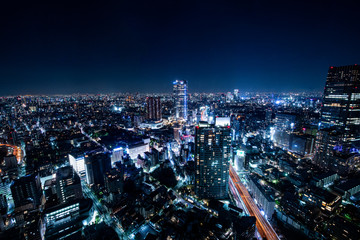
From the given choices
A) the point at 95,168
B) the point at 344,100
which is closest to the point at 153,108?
the point at 95,168

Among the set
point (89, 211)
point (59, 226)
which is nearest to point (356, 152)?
point (89, 211)

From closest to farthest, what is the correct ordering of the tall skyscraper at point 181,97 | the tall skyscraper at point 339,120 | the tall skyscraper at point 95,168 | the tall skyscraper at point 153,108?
the tall skyscraper at point 95,168
the tall skyscraper at point 339,120
the tall skyscraper at point 153,108
the tall skyscraper at point 181,97

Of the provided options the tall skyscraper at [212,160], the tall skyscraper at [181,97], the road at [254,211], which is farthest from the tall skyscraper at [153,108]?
the tall skyscraper at [212,160]

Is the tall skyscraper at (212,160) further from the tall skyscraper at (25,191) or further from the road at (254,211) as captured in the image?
→ the tall skyscraper at (25,191)

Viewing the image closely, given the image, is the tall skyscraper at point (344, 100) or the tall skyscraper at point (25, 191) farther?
the tall skyscraper at point (344, 100)

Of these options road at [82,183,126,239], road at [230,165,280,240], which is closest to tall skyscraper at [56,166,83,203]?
road at [82,183,126,239]

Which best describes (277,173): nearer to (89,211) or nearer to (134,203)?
(134,203)
